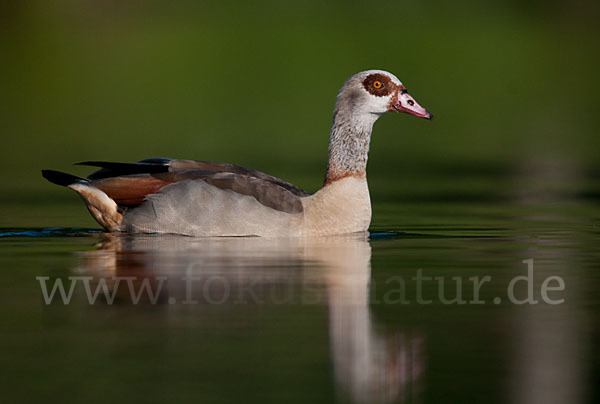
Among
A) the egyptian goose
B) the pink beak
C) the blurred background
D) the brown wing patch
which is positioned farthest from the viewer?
the blurred background

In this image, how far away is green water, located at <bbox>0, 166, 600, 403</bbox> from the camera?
825cm

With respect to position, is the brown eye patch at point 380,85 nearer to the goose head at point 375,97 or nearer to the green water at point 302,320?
the goose head at point 375,97

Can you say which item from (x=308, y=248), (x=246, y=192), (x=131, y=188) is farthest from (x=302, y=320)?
(x=131, y=188)

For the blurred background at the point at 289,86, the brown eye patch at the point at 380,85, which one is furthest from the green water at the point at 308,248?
the brown eye patch at the point at 380,85

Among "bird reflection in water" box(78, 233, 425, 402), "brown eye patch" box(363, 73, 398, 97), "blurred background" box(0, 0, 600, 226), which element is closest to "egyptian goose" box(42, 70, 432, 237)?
"brown eye patch" box(363, 73, 398, 97)

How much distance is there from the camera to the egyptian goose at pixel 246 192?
47.8ft

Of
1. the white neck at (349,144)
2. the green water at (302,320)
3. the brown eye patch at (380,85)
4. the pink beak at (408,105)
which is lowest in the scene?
the green water at (302,320)

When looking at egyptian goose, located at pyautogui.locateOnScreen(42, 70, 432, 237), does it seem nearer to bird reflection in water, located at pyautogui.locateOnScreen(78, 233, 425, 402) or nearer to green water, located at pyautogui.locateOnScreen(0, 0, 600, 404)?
bird reflection in water, located at pyautogui.locateOnScreen(78, 233, 425, 402)

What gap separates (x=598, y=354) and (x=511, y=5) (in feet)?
165

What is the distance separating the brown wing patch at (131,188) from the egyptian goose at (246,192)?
1 centimetres

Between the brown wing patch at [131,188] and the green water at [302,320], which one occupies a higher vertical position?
the brown wing patch at [131,188]

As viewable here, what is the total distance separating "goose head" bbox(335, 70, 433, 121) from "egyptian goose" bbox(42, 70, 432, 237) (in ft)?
0.04

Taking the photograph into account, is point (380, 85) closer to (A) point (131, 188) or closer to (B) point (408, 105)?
(B) point (408, 105)

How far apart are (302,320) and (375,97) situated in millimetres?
5631
